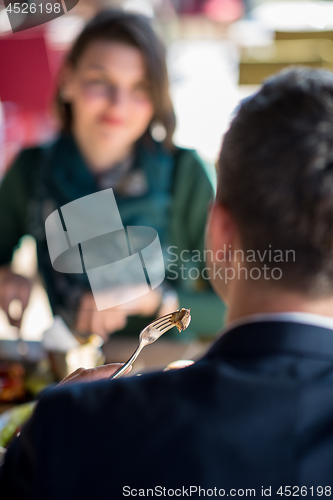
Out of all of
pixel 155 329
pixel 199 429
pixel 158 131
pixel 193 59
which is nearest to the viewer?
pixel 199 429

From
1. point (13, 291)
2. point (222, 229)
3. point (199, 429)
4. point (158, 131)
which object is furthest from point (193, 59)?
point (199, 429)

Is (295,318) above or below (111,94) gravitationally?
below

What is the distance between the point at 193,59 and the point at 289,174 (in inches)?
134

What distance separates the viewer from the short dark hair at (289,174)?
1.20 feet

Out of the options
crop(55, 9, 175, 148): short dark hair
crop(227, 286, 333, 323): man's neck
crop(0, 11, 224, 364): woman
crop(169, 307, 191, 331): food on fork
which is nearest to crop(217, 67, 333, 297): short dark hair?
crop(227, 286, 333, 323): man's neck

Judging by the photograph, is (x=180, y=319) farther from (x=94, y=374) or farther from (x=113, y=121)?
(x=113, y=121)

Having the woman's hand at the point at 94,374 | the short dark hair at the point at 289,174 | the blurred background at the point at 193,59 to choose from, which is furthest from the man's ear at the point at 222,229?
the blurred background at the point at 193,59

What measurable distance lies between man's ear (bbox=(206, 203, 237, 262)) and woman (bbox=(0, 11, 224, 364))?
0.44 m

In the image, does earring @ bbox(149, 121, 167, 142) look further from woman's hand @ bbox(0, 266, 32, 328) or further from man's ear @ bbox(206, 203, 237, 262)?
man's ear @ bbox(206, 203, 237, 262)

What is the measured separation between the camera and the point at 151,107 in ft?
3.52

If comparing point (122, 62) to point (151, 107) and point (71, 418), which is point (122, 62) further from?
point (71, 418)

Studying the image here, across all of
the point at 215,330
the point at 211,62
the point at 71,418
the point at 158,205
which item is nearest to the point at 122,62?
the point at 158,205

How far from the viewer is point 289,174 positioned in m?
0.37

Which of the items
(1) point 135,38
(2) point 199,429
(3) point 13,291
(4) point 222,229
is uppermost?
(1) point 135,38
